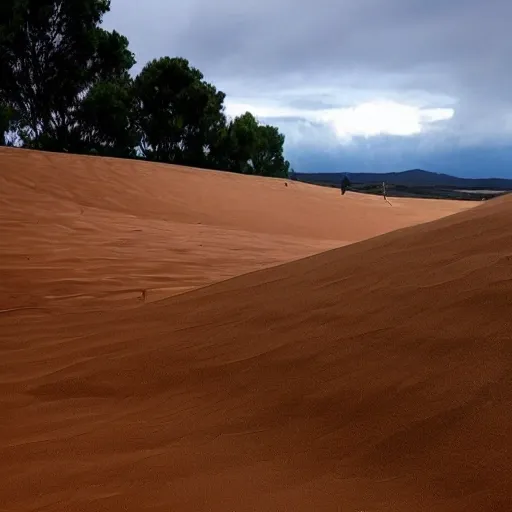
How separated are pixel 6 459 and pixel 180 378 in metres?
0.72

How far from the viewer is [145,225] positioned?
7.86 m

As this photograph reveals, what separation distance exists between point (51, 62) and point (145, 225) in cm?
1966

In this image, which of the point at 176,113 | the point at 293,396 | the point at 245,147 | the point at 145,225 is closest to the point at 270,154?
the point at 245,147

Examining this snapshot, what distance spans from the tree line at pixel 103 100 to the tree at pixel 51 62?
0.04 metres

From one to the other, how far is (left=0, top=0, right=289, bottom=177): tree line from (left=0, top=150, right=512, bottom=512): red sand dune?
20104mm

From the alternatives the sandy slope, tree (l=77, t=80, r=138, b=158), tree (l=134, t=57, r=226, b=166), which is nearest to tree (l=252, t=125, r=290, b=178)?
tree (l=134, t=57, r=226, b=166)

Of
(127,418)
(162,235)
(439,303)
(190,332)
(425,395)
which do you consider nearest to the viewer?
(425,395)

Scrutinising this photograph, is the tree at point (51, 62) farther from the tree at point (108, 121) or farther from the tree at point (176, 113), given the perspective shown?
the tree at point (176, 113)

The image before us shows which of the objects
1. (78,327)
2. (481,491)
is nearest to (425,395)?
(481,491)

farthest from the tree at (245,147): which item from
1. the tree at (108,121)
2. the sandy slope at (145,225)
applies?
the sandy slope at (145,225)

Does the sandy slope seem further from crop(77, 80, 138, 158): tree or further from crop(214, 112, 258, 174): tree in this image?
crop(77, 80, 138, 158): tree

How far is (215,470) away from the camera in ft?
6.25

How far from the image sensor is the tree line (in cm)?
2297

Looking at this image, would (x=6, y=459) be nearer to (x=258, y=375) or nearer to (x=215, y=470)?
(x=215, y=470)
